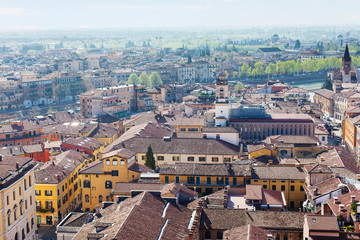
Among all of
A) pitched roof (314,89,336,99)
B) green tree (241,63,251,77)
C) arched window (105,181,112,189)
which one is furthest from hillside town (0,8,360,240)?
green tree (241,63,251,77)

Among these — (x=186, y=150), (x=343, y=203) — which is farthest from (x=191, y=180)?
(x=343, y=203)

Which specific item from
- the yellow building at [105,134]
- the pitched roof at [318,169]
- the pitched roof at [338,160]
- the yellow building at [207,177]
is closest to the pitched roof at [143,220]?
the yellow building at [207,177]

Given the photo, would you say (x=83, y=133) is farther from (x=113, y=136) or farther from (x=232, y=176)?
(x=232, y=176)

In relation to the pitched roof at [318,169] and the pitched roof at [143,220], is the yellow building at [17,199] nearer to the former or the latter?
the pitched roof at [143,220]

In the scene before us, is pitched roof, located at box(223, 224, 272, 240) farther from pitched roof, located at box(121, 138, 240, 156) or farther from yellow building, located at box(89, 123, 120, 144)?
yellow building, located at box(89, 123, 120, 144)

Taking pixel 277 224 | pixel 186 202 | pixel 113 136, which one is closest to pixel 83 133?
pixel 113 136

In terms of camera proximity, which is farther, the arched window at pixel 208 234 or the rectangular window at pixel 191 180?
the rectangular window at pixel 191 180

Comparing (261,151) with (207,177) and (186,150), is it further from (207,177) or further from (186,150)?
(207,177)
